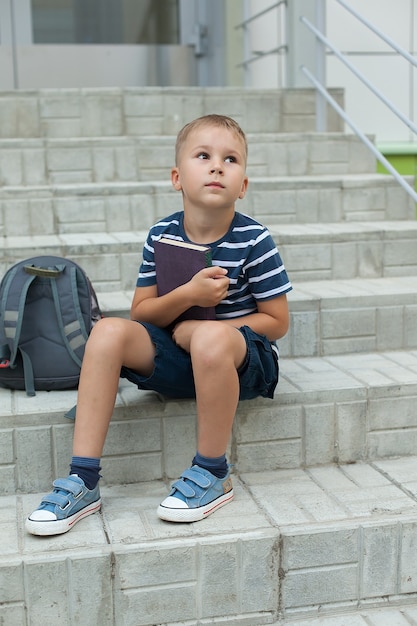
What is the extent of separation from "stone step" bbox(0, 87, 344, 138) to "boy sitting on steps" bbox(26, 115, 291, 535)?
162cm

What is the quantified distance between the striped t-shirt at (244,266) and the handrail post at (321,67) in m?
1.89

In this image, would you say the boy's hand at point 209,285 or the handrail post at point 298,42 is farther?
the handrail post at point 298,42

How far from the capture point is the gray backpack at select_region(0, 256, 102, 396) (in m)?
2.18

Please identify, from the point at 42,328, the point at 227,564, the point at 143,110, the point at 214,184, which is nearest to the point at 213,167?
the point at 214,184

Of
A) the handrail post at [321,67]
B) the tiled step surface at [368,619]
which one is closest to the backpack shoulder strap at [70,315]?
the tiled step surface at [368,619]

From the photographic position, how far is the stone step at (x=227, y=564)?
1.75 meters

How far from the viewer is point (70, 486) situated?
6.05 feet

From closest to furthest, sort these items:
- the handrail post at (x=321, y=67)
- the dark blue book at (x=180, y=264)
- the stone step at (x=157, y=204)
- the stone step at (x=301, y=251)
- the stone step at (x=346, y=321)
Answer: the dark blue book at (x=180, y=264) < the stone step at (x=346, y=321) < the stone step at (x=301, y=251) < the stone step at (x=157, y=204) < the handrail post at (x=321, y=67)

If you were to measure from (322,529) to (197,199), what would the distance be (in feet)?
2.63

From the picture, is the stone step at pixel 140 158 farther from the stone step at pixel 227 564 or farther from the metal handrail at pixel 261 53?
the stone step at pixel 227 564

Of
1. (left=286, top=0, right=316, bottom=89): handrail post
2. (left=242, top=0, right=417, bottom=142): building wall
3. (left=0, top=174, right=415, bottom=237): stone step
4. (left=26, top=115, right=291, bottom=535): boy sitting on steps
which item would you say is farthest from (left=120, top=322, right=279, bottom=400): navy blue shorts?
(left=242, top=0, right=417, bottom=142): building wall

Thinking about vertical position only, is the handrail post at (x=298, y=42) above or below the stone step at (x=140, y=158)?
above

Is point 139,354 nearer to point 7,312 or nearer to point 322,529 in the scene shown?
point 7,312

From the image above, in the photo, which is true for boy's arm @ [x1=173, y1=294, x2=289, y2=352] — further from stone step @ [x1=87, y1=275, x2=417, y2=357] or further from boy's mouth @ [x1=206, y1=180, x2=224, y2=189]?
stone step @ [x1=87, y1=275, x2=417, y2=357]
